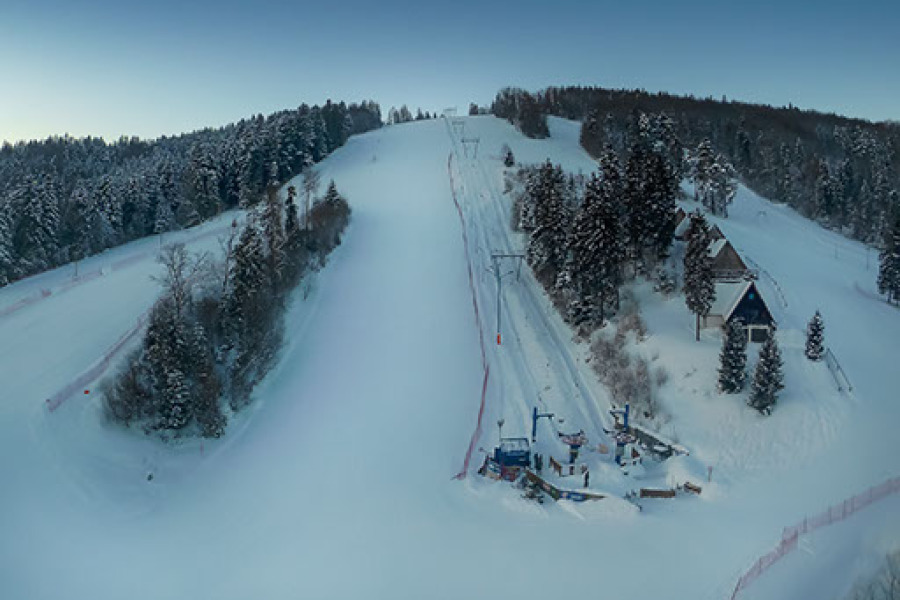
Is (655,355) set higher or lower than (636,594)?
higher

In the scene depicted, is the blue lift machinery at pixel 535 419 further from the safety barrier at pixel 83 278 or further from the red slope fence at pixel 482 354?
the safety barrier at pixel 83 278

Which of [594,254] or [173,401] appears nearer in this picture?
[173,401]

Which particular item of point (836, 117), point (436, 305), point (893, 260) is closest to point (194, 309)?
point (436, 305)

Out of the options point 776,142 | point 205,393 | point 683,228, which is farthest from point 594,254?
point 776,142

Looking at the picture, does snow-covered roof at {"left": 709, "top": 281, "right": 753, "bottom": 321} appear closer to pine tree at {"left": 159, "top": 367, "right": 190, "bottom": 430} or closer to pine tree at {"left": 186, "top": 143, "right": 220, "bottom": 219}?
pine tree at {"left": 159, "top": 367, "right": 190, "bottom": 430}

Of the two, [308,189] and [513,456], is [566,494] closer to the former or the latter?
[513,456]

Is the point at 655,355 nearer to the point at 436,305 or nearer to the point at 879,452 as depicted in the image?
the point at 879,452

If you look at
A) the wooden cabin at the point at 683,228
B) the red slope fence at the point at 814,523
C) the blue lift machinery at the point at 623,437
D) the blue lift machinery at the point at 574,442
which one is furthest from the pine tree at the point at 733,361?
the wooden cabin at the point at 683,228
